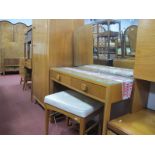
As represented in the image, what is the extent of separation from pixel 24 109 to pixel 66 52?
1083mm

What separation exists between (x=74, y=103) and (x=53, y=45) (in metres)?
0.94

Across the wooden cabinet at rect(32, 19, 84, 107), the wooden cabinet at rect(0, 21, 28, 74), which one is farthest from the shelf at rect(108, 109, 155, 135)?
the wooden cabinet at rect(0, 21, 28, 74)

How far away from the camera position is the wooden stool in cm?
134

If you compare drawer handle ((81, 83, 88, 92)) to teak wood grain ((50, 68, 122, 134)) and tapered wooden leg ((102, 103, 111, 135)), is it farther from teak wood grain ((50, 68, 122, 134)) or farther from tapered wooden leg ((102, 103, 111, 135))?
tapered wooden leg ((102, 103, 111, 135))

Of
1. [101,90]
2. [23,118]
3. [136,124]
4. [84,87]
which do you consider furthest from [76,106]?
[23,118]

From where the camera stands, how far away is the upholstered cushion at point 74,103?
4.44ft

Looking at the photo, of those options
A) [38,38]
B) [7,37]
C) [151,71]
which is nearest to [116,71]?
[151,71]

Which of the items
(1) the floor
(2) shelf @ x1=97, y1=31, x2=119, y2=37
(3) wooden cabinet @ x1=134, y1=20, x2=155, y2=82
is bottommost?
(1) the floor

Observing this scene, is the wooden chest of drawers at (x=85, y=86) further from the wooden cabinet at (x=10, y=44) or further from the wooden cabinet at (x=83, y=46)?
the wooden cabinet at (x=10, y=44)

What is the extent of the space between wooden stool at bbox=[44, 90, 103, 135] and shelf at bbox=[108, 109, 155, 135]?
257 millimetres

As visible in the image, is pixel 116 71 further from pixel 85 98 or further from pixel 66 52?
pixel 66 52

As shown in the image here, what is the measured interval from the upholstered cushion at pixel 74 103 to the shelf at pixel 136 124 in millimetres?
266

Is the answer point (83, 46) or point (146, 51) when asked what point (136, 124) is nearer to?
point (146, 51)
